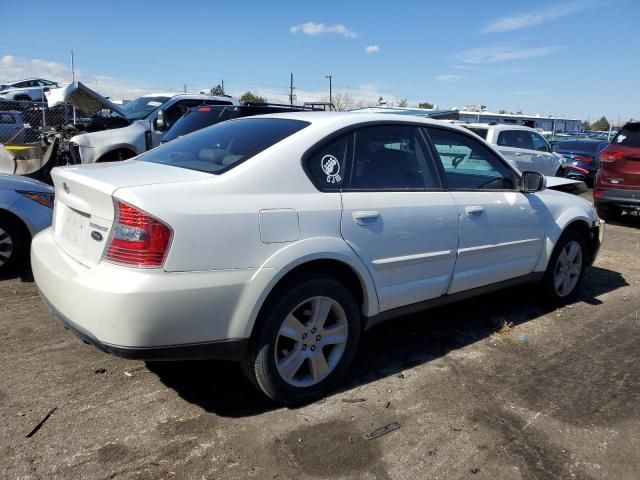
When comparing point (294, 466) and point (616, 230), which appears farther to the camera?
point (616, 230)

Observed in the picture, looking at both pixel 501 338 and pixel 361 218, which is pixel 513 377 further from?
pixel 361 218

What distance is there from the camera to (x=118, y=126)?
421 inches

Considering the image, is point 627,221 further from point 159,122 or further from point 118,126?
point 118,126

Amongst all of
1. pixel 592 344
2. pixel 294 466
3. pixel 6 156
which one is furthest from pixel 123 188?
pixel 6 156

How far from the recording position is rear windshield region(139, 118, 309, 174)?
307 centimetres

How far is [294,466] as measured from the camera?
2553 millimetres

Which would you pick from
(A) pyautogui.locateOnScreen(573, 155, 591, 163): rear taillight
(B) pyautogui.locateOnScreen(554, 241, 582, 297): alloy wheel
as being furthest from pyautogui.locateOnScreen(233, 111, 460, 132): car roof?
(A) pyautogui.locateOnScreen(573, 155, 591, 163): rear taillight

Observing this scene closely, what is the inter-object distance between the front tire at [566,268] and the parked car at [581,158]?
34.4 feet

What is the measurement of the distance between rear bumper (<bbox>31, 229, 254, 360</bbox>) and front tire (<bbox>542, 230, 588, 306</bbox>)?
3.22 meters

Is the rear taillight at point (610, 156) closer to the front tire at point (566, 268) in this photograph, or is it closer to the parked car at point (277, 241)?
the front tire at point (566, 268)

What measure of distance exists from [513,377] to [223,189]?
2.30 meters

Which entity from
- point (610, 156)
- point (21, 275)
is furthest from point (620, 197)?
point (21, 275)

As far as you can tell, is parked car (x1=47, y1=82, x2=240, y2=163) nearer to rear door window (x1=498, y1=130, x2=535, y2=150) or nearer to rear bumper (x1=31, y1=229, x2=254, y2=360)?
rear door window (x1=498, y1=130, x2=535, y2=150)

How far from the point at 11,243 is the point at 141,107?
25.5ft
